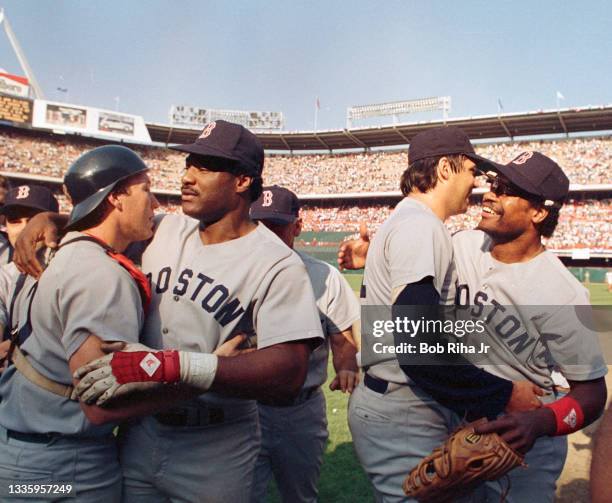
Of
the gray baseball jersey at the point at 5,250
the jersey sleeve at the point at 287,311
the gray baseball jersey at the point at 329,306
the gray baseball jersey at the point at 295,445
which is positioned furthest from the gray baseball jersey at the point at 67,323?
the gray baseball jersey at the point at 5,250

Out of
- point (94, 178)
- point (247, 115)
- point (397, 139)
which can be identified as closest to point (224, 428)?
point (94, 178)

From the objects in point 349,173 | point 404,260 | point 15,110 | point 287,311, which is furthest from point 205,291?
point 349,173

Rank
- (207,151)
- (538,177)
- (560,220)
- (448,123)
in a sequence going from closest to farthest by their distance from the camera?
(207,151), (538,177), (560,220), (448,123)

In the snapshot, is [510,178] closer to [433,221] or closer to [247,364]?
Answer: [433,221]

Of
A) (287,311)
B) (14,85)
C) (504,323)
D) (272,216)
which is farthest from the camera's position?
(14,85)

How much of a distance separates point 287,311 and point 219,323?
337mm

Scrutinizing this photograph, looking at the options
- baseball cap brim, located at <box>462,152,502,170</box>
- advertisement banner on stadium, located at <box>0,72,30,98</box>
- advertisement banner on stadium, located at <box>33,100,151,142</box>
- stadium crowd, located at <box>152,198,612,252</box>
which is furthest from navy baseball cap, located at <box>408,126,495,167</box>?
advertisement banner on stadium, located at <box>0,72,30,98</box>

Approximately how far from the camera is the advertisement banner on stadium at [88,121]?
37594 mm

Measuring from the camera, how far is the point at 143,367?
1704mm

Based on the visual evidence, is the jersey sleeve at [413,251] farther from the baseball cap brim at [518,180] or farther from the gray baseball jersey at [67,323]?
the gray baseball jersey at [67,323]

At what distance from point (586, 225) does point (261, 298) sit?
35996mm

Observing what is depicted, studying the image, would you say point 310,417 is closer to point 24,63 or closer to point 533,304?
point 533,304

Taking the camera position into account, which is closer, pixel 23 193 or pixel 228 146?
pixel 228 146

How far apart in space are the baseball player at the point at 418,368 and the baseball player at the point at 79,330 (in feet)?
3.64
